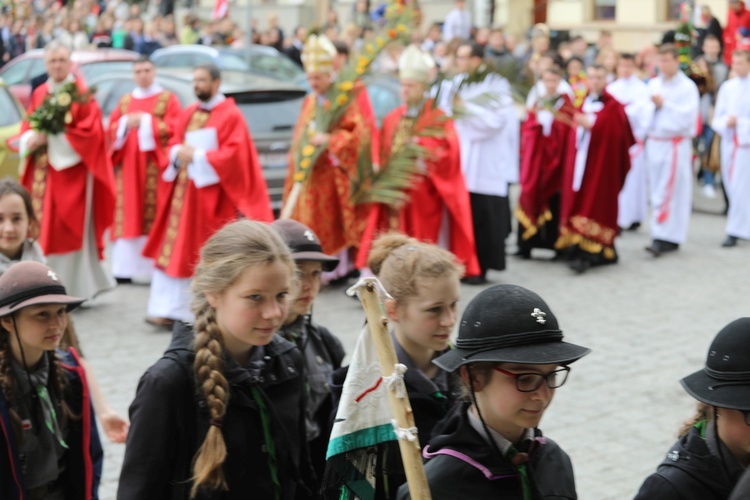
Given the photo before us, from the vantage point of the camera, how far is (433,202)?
10453 mm

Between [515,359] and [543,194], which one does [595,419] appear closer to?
[515,359]

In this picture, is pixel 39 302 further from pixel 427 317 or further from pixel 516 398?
pixel 516 398

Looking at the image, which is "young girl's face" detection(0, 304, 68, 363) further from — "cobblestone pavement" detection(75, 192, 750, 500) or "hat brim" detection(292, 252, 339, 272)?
"cobblestone pavement" detection(75, 192, 750, 500)

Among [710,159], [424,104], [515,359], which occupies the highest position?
[515,359]

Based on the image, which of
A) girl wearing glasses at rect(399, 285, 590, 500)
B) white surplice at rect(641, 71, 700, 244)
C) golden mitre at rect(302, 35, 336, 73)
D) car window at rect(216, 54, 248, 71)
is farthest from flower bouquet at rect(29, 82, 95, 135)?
car window at rect(216, 54, 248, 71)

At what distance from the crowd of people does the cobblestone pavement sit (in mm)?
346

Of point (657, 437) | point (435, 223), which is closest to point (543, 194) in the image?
point (435, 223)

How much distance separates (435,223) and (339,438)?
7632mm

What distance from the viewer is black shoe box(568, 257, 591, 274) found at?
38.2 ft

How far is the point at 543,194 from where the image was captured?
12258 millimetres

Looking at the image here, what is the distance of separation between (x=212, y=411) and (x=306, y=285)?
128 cm

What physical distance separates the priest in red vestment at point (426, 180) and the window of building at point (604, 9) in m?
20.7

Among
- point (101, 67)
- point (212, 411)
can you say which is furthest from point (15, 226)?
point (101, 67)

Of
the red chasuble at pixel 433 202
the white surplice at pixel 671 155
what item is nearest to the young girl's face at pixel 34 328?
the red chasuble at pixel 433 202
